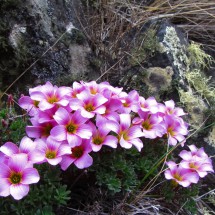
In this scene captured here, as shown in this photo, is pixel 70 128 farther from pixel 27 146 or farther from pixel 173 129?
pixel 173 129

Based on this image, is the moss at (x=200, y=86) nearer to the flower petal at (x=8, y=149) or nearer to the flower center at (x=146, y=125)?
the flower center at (x=146, y=125)

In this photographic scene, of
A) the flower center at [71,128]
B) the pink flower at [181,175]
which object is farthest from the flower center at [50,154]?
the pink flower at [181,175]

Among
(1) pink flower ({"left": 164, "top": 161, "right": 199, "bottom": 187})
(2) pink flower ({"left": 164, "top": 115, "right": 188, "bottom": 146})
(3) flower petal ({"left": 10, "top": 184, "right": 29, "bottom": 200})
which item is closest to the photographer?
(3) flower petal ({"left": 10, "top": 184, "right": 29, "bottom": 200})

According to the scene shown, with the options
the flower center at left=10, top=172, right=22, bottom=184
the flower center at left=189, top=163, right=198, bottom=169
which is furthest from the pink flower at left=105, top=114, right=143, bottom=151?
the flower center at left=10, top=172, right=22, bottom=184

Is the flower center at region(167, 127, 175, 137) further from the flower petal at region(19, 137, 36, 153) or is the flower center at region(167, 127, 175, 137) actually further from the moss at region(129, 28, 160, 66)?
the moss at region(129, 28, 160, 66)

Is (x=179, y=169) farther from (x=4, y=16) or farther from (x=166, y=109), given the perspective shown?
(x=4, y=16)

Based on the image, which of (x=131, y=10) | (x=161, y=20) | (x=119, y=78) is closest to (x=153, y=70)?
(x=119, y=78)

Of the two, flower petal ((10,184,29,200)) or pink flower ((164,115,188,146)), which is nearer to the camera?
flower petal ((10,184,29,200))
